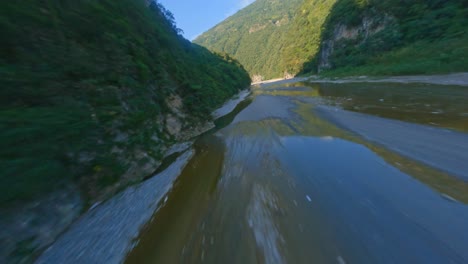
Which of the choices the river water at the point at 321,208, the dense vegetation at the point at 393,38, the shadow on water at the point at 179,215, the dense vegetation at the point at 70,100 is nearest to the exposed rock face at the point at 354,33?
the dense vegetation at the point at 393,38

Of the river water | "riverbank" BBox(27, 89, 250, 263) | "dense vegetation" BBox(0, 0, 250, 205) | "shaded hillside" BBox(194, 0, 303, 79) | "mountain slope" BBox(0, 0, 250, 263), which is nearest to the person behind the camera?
the river water

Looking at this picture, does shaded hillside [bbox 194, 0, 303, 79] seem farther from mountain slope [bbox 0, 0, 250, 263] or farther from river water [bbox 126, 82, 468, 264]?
river water [bbox 126, 82, 468, 264]

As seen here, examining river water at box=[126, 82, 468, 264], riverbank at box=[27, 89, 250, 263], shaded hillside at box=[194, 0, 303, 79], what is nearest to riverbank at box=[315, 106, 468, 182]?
river water at box=[126, 82, 468, 264]

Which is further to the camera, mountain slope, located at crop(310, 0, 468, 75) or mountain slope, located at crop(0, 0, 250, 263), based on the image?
mountain slope, located at crop(310, 0, 468, 75)

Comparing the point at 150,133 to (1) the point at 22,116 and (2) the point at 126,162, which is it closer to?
(2) the point at 126,162

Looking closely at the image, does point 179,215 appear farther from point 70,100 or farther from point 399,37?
point 399,37

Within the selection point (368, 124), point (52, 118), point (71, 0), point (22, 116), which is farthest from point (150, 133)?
point (368, 124)

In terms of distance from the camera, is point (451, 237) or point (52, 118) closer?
point (451, 237)

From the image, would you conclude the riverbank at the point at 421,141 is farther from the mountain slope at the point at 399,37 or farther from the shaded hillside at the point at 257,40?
the shaded hillside at the point at 257,40
